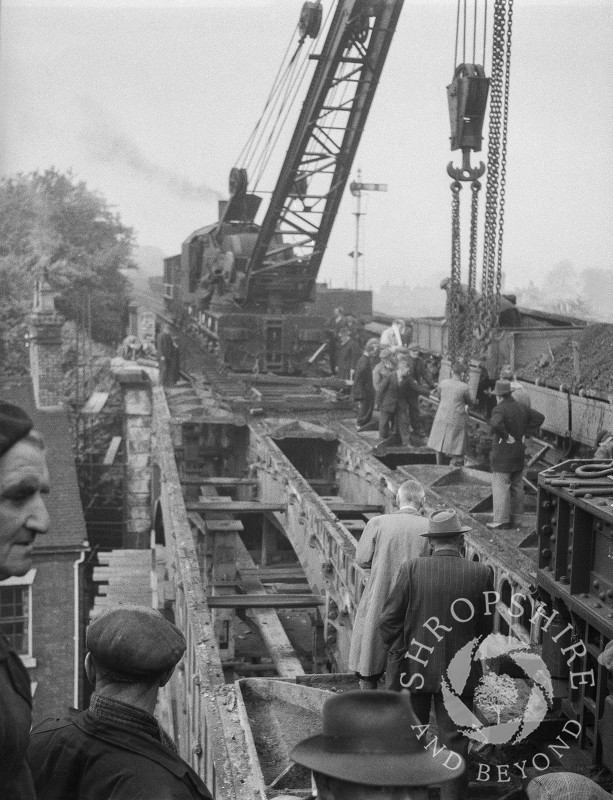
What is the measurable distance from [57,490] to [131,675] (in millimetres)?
15370

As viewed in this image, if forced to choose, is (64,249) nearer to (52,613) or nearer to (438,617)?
(52,613)

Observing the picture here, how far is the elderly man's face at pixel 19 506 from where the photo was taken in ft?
6.04

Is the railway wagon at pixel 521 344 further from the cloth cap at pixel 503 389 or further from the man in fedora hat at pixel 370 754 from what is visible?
the man in fedora hat at pixel 370 754

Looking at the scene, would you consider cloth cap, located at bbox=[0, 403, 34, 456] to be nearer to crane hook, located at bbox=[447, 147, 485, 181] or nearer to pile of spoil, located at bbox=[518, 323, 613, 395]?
pile of spoil, located at bbox=[518, 323, 613, 395]

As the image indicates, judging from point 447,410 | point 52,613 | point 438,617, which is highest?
point 447,410

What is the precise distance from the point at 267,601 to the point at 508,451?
7.23ft

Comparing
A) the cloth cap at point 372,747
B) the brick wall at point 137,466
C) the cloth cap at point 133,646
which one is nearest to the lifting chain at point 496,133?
the cloth cap at point 133,646

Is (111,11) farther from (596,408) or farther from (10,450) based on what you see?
(10,450)

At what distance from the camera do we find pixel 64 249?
4312 centimetres

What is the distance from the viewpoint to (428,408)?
14797mm

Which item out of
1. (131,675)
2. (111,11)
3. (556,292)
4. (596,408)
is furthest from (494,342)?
(111,11)

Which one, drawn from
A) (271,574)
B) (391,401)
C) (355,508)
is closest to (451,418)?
(355,508)

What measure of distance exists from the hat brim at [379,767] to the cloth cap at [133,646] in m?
0.65

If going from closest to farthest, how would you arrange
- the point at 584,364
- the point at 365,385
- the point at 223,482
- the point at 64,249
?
the point at 584,364, the point at 223,482, the point at 365,385, the point at 64,249
